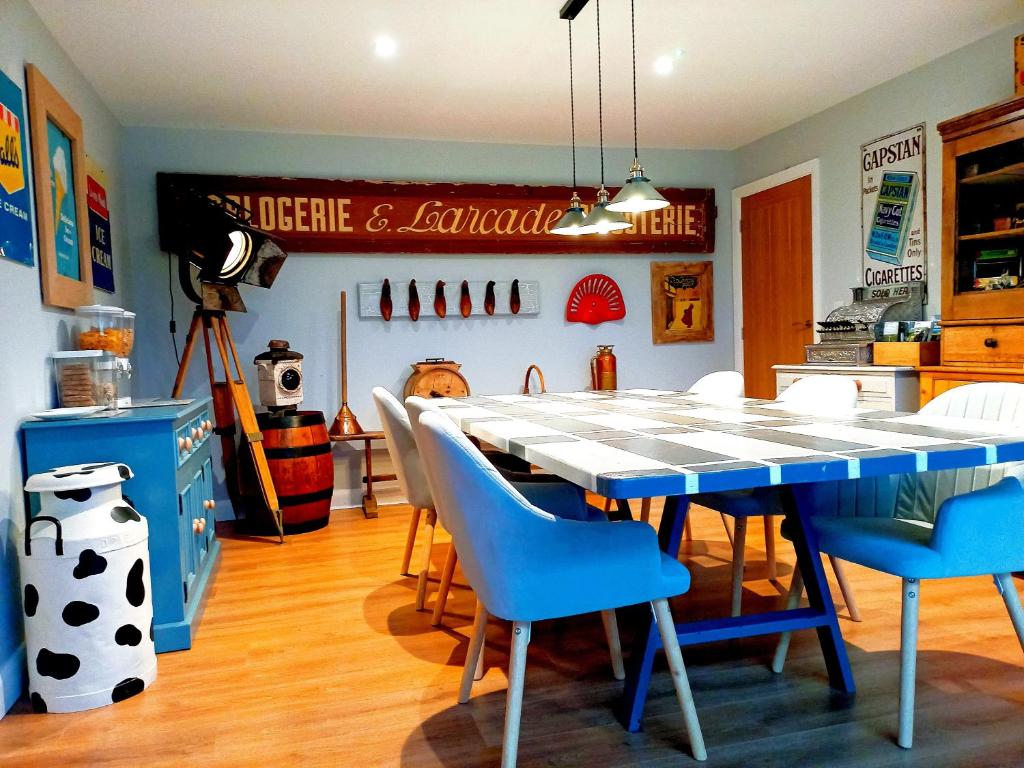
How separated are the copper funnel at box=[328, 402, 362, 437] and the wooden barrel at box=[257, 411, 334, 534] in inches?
12.7

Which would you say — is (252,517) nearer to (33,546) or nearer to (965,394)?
(33,546)

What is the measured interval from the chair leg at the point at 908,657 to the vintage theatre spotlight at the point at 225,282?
10.3 feet

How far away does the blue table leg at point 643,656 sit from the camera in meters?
1.88

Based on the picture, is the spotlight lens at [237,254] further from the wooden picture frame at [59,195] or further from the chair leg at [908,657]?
the chair leg at [908,657]

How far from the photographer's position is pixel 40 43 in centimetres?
302

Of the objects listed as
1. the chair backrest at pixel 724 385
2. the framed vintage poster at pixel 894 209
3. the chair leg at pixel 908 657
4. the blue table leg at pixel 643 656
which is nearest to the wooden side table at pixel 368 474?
the chair backrest at pixel 724 385

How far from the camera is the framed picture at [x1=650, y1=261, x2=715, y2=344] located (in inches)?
220

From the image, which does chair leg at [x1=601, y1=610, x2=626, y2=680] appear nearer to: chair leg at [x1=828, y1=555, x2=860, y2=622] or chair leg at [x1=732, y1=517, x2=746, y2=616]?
Answer: chair leg at [x1=732, y1=517, x2=746, y2=616]

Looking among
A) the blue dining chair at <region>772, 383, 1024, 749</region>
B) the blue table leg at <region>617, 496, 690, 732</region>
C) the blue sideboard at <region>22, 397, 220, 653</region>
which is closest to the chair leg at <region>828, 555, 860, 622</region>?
the blue dining chair at <region>772, 383, 1024, 749</region>

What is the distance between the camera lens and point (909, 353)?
3697 millimetres

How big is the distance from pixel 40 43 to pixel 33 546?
2107 mm

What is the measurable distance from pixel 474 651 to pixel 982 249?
303 centimetres

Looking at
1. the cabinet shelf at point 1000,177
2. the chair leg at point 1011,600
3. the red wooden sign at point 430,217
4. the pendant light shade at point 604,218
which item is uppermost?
the red wooden sign at point 430,217

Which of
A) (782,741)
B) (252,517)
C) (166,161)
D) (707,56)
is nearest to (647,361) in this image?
(707,56)
